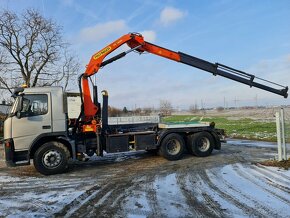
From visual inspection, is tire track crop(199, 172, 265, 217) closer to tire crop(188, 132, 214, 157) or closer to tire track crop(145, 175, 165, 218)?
tire track crop(145, 175, 165, 218)

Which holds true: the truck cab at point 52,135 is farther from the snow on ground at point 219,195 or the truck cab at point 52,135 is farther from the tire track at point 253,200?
the tire track at point 253,200

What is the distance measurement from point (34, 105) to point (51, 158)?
1785 millimetres

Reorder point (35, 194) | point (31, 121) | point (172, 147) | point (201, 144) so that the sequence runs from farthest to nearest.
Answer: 1. point (201, 144)
2. point (172, 147)
3. point (31, 121)
4. point (35, 194)

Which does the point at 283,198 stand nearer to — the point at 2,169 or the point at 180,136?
the point at 180,136

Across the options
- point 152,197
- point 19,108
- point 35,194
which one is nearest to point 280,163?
point 152,197

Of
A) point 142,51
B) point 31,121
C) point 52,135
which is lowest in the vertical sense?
point 52,135

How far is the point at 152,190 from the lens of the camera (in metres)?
8.04

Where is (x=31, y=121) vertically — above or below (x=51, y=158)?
above

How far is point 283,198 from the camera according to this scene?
6.97 meters

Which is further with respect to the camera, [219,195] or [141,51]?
[141,51]

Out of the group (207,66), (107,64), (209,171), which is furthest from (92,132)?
(207,66)

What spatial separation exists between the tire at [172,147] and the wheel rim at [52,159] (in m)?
3.97

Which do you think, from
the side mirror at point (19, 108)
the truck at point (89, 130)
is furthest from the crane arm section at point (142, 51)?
the side mirror at point (19, 108)

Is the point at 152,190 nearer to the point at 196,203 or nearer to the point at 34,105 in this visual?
the point at 196,203
